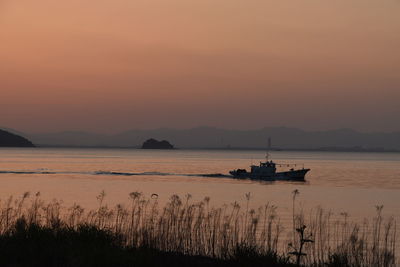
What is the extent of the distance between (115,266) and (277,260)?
5300mm

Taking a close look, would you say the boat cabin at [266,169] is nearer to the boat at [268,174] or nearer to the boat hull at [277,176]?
the boat at [268,174]

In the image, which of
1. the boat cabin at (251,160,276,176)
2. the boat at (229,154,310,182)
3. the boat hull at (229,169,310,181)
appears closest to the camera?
the boat cabin at (251,160,276,176)

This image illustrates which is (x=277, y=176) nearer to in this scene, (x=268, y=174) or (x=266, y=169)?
(x=268, y=174)

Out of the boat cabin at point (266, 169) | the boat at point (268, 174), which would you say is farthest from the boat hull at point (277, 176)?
the boat cabin at point (266, 169)

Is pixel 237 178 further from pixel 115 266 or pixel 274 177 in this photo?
pixel 115 266

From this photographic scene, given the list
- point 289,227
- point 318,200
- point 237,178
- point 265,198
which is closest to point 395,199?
point 318,200

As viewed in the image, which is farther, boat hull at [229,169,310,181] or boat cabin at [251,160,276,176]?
boat hull at [229,169,310,181]

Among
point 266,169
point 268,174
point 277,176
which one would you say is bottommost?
point 277,176

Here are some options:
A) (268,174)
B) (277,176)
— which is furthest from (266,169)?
(277,176)

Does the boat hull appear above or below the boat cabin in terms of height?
below

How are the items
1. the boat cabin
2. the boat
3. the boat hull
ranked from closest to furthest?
the boat cabin < the boat < the boat hull

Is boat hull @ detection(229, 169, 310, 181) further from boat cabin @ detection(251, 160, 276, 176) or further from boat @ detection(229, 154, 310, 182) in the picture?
boat cabin @ detection(251, 160, 276, 176)

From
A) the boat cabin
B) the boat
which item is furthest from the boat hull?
the boat cabin

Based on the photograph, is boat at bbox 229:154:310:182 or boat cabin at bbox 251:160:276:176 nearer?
boat cabin at bbox 251:160:276:176
